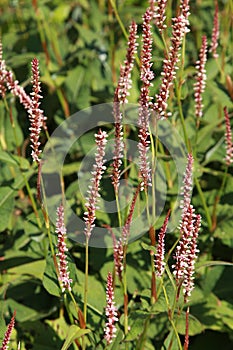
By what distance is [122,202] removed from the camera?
6.03ft

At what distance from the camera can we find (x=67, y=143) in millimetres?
2186

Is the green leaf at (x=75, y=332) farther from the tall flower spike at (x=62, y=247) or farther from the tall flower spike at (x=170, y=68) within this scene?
the tall flower spike at (x=170, y=68)

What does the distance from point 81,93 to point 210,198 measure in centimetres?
73

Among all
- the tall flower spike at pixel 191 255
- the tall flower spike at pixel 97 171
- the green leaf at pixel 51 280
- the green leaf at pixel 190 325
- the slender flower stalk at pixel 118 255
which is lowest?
the green leaf at pixel 190 325

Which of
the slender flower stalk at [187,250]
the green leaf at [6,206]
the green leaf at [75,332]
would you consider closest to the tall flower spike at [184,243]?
the slender flower stalk at [187,250]

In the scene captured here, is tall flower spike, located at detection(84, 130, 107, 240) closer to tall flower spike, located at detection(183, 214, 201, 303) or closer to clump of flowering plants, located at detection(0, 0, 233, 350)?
clump of flowering plants, located at detection(0, 0, 233, 350)

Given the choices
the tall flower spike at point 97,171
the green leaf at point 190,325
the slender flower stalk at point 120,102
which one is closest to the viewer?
the tall flower spike at point 97,171

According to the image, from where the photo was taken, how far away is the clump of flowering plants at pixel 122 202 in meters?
1.35

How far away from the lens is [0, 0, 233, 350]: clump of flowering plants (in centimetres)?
135

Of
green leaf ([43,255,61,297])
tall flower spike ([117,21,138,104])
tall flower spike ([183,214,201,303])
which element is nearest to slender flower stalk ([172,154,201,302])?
tall flower spike ([183,214,201,303])

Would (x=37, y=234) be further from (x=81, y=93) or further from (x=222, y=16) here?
(x=222, y=16)

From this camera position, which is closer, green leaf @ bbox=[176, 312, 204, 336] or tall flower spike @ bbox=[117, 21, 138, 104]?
tall flower spike @ bbox=[117, 21, 138, 104]

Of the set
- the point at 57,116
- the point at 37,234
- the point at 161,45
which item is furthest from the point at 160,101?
the point at 57,116

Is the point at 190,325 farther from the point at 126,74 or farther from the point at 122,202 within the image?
the point at 126,74
